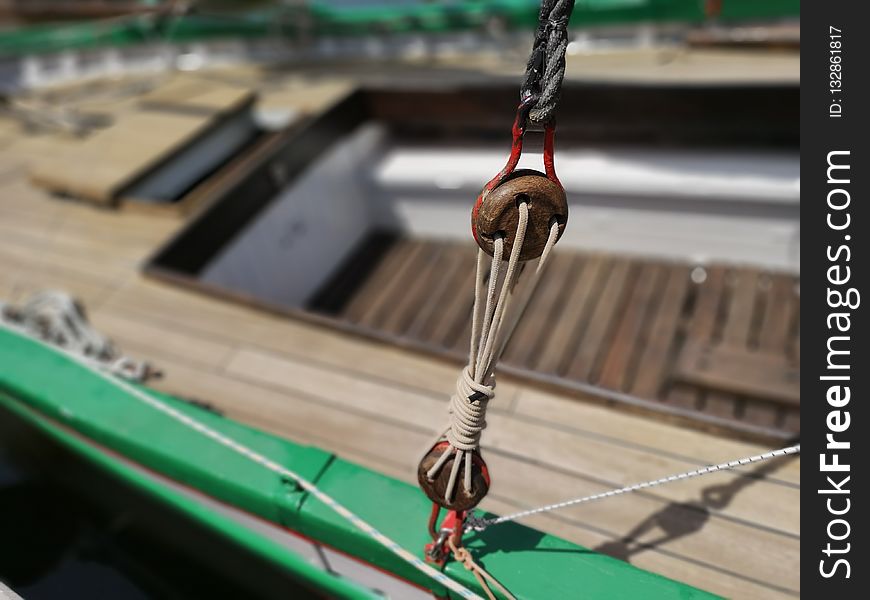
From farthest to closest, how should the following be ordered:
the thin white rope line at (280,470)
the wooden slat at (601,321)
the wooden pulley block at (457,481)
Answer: the wooden slat at (601,321)
the thin white rope line at (280,470)
the wooden pulley block at (457,481)

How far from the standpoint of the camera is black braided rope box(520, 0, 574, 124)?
1084 mm

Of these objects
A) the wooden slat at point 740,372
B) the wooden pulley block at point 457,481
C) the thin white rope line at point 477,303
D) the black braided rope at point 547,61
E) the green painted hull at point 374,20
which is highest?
the black braided rope at point 547,61

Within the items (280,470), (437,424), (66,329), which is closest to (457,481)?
(280,470)

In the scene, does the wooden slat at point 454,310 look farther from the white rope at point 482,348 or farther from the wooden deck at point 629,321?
the white rope at point 482,348

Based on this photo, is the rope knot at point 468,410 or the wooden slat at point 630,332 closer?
the rope knot at point 468,410

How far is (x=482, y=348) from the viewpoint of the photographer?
1.27 meters

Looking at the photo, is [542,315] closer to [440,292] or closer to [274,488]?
[440,292]

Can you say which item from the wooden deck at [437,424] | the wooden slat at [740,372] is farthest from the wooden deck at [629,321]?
the wooden deck at [437,424]

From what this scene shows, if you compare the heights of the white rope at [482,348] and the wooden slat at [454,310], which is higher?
the white rope at [482,348]

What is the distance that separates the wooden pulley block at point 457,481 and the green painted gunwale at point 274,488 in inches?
8.8

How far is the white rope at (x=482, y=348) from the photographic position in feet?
3.97
